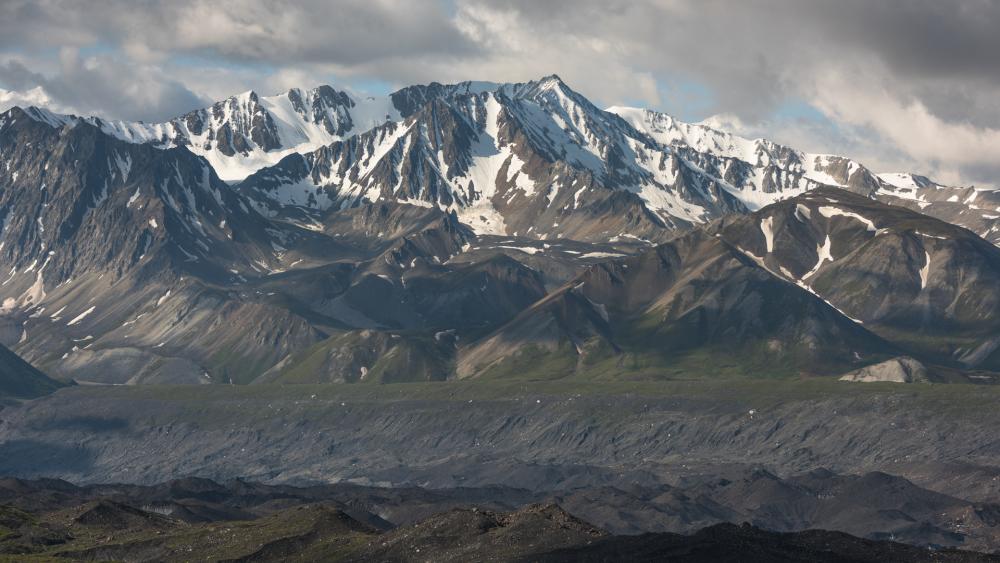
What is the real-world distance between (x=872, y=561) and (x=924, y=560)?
578 cm

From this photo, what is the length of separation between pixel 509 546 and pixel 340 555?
2562 centimetres

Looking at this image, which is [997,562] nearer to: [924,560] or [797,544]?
[924,560]

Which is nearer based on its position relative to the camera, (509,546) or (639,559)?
(639,559)

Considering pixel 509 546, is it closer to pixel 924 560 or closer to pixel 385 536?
pixel 385 536

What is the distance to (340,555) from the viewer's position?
652ft

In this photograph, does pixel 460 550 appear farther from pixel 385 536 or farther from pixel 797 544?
pixel 797 544

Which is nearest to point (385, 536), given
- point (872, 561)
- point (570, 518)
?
point (570, 518)

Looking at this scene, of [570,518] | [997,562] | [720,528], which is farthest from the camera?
[570,518]

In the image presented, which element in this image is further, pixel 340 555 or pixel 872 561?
pixel 340 555

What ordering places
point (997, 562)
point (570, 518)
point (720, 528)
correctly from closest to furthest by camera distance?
point (997, 562) < point (720, 528) < point (570, 518)

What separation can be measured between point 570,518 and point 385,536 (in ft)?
69.5

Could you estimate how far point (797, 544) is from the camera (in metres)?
174

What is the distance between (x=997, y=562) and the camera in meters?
166

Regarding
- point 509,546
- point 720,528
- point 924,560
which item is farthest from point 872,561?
point 509,546
